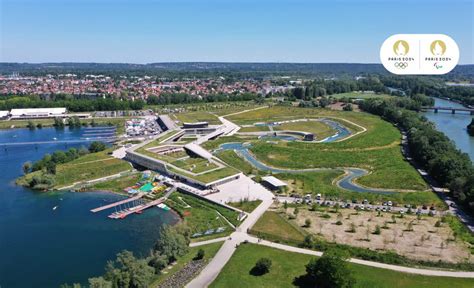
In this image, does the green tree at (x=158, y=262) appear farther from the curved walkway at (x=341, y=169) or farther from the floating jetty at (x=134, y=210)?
the curved walkway at (x=341, y=169)

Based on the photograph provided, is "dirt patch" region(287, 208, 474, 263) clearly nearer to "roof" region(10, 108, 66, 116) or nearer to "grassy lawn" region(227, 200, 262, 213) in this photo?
"grassy lawn" region(227, 200, 262, 213)

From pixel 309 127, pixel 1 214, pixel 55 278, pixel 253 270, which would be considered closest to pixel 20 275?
pixel 55 278

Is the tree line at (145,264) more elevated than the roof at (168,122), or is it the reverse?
the roof at (168,122)

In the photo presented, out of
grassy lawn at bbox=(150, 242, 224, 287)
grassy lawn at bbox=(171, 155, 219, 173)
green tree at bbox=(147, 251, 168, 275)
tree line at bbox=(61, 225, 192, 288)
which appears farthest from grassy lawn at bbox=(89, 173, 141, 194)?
green tree at bbox=(147, 251, 168, 275)

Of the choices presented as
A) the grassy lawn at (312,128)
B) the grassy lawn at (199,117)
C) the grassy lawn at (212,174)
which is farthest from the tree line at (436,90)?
the grassy lawn at (212,174)

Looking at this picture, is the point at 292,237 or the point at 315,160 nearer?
the point at 292,237

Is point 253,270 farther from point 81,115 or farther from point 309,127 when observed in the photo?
point 81,115
